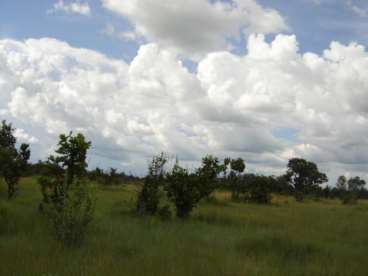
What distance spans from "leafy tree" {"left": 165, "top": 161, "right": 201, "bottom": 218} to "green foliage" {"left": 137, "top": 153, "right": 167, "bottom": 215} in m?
0.48

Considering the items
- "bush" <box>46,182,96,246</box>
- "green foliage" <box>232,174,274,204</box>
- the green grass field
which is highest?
"green foliage" <box>232,174,274,204</box>

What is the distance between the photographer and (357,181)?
101 metres

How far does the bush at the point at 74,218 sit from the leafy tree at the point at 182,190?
6.99 m

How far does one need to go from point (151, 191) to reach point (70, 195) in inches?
231

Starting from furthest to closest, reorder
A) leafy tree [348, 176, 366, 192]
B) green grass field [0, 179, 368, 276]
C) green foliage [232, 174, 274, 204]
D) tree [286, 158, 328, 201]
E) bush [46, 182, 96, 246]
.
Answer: leafy tree [348, 176, 366, 192] → tree [286, 158, 328, 201] → green foliage [232, 174, 274, 204] → bush [46, 182, 96, 246] → green grass field [0, 179, 368, 276]

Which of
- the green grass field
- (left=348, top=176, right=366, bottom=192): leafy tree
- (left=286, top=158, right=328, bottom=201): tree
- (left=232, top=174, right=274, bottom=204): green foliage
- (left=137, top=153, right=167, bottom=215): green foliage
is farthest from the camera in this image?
(left=348, top=176, right=366, bottom=192): leafy tree

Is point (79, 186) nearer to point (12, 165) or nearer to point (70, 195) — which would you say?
point (70, 195)

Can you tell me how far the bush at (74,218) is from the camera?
1081 centimetres

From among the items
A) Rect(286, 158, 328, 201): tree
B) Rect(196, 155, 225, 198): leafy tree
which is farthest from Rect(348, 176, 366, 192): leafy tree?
Rect(196, 155, 225, 198): leafy tree

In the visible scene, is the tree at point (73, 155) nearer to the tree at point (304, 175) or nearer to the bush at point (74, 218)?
the bush at point (74, 218)

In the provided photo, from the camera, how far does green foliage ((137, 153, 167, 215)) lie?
18203 mm

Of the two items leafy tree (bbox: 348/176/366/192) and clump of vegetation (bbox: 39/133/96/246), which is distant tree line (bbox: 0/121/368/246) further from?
leafy tree (bbox: 348/176/366/192)

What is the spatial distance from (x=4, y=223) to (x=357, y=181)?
9850 centimetres

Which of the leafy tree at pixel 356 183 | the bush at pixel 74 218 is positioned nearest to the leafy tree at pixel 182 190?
the bush at pixel 74 218
